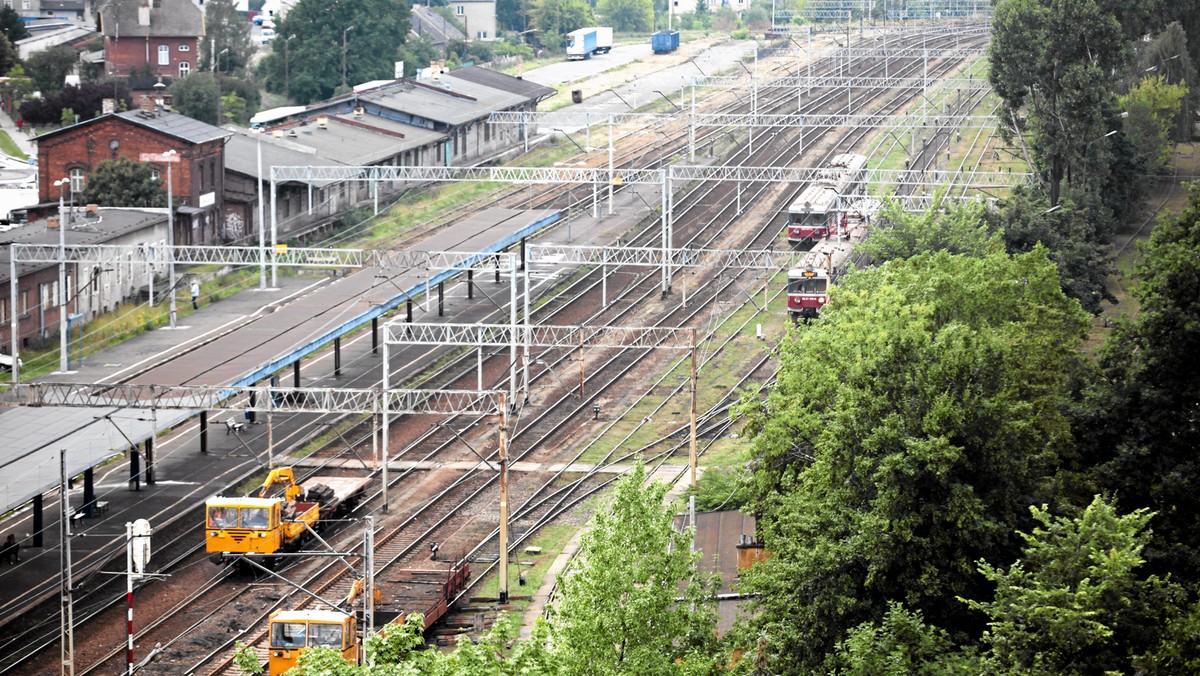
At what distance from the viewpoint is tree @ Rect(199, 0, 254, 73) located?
104m

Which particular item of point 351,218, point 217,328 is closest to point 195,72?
point 351,218

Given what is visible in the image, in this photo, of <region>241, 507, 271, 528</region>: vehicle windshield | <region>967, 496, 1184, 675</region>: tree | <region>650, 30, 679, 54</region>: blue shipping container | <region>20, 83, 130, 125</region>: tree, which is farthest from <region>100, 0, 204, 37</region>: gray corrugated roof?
<region>967, 496, 1184, 675</region>: tree

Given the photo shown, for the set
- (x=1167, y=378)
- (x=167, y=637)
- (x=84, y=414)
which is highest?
(x=1167, y=378)

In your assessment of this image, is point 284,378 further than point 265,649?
Yes

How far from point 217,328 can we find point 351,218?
63.7 feet

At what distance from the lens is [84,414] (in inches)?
1676

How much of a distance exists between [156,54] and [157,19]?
2219 mm

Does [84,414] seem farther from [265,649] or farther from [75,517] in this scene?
[265,649]

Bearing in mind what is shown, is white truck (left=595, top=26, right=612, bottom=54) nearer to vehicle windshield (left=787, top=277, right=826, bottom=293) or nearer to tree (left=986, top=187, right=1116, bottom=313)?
vehicle windshield (left=787, top=277, right=826, bottom=293)

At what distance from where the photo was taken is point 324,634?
3159cm

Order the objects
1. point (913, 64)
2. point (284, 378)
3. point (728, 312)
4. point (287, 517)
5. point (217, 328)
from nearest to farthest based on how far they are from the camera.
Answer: point (287, 517) < point (284, 378) < point (217, 328) < point (728, 312) < point (913, 64)

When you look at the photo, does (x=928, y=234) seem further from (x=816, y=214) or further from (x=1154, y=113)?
(x=1154, y=113)

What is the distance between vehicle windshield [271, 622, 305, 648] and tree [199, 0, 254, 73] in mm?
78060

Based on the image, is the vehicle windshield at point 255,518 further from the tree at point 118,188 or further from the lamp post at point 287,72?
the lamp post at point 287,72
